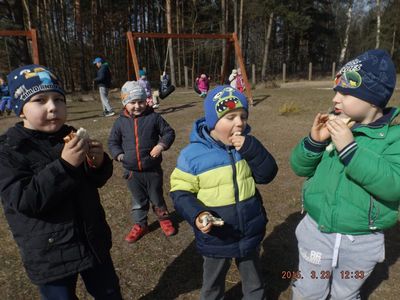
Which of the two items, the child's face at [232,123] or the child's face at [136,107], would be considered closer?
the child's face at [232,123]

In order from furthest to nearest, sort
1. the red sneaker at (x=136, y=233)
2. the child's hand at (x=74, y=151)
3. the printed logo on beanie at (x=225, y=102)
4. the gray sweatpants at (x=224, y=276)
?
the red sneaker at (x=136, y=233) < the gray sweatpants at (x=224, y=276) < the printed logo on beanie at (x=225, y=102) < the child's hand at (x=74, y=151)

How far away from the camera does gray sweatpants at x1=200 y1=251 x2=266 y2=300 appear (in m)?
2.16

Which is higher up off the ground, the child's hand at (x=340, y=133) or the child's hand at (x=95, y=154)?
the child's hand at (x=340, y=133)

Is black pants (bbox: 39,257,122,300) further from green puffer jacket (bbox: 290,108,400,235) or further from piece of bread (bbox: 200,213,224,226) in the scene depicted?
green puffer jacket (bbox: 290,108,400,235)

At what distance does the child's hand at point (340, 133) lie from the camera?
1.67 meters

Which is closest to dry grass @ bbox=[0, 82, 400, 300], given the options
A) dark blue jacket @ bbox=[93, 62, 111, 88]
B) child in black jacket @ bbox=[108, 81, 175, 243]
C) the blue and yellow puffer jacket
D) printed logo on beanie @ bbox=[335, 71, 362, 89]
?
child in black jacket @ bbox=[108, 81, 175, 243]

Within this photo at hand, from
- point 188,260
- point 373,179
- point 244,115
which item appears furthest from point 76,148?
point 188,260

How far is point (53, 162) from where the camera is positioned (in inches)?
65.7

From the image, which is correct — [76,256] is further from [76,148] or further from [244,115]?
[244,115]

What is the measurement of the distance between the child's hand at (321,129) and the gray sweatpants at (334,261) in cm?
57

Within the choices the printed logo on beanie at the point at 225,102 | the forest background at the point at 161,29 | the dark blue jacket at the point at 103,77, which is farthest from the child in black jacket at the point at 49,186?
the forest background at the point at 161,29

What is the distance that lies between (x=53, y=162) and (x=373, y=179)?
64.2 inches

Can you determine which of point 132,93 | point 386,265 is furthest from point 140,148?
point 386,265

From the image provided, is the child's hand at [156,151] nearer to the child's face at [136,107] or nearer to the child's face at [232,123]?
the child's face at [136,107]
